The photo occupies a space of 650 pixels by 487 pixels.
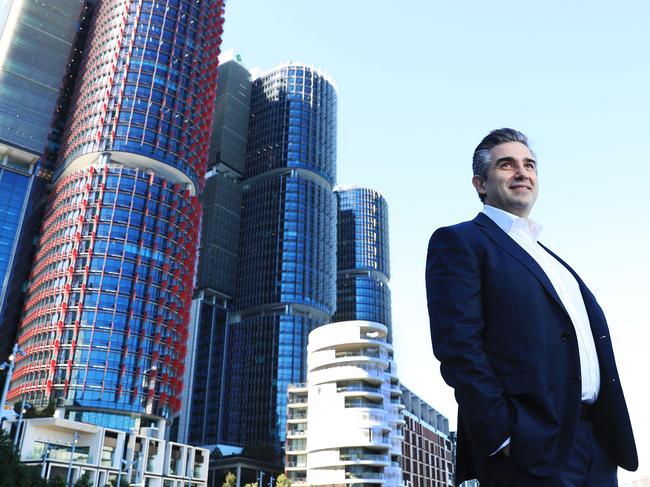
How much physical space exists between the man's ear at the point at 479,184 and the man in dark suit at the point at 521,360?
0.35 m

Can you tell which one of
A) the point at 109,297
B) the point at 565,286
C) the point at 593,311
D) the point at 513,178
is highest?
the point at 109,297

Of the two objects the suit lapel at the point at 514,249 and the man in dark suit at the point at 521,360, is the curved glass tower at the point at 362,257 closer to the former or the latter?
the suit lapel at the point at 514,249

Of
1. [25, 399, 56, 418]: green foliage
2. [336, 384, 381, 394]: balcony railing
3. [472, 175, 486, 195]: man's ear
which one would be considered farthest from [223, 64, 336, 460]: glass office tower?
[472, 175, 486, 195]: man's ear

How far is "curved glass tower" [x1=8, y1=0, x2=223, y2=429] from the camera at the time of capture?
87.2 metres

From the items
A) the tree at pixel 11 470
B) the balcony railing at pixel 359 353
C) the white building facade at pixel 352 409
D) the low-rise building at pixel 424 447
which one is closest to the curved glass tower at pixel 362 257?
the low-rise building at pixel 424 447

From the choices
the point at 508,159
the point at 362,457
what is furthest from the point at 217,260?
the point at 508,159

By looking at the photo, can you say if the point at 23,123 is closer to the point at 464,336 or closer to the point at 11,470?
the point at 11,470

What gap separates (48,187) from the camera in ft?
370

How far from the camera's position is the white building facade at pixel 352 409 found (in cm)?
6988

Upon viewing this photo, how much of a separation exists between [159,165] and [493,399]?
106 meters

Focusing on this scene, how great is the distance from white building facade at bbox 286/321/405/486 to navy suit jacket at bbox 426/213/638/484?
227 feet

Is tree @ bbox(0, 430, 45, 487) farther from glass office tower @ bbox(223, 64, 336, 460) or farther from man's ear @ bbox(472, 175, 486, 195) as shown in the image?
glass office tower @ bbox(223, 64, 336, 460)

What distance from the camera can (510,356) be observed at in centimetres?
Result: 379

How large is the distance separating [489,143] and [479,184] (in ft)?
1.11
